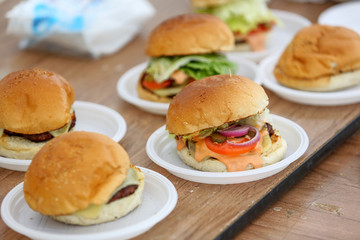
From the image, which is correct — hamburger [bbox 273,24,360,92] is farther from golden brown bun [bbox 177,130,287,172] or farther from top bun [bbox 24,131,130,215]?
top bun [bbox 24,131,130,215]

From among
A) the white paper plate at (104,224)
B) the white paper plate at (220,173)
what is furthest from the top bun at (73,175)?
the white paper plate at (220,173)

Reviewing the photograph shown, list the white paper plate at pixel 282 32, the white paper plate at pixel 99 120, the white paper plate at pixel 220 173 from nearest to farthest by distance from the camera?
the white paper plate at pixel 220 173
the white paper plate at pixel 99 120
the white paper plate at pixel 282 32

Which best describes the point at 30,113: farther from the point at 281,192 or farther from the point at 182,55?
the point at 281,192

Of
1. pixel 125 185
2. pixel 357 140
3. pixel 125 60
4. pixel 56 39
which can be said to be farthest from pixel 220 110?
pixel 56 39

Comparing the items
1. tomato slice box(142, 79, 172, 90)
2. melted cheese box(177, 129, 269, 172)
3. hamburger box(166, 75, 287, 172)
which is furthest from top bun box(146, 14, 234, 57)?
melted cheese box(177, 129, 269, 172)

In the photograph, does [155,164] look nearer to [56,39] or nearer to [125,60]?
[125,60]

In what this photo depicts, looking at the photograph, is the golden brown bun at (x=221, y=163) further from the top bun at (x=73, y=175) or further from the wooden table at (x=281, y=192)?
the top bun at (x=73, y=175)
